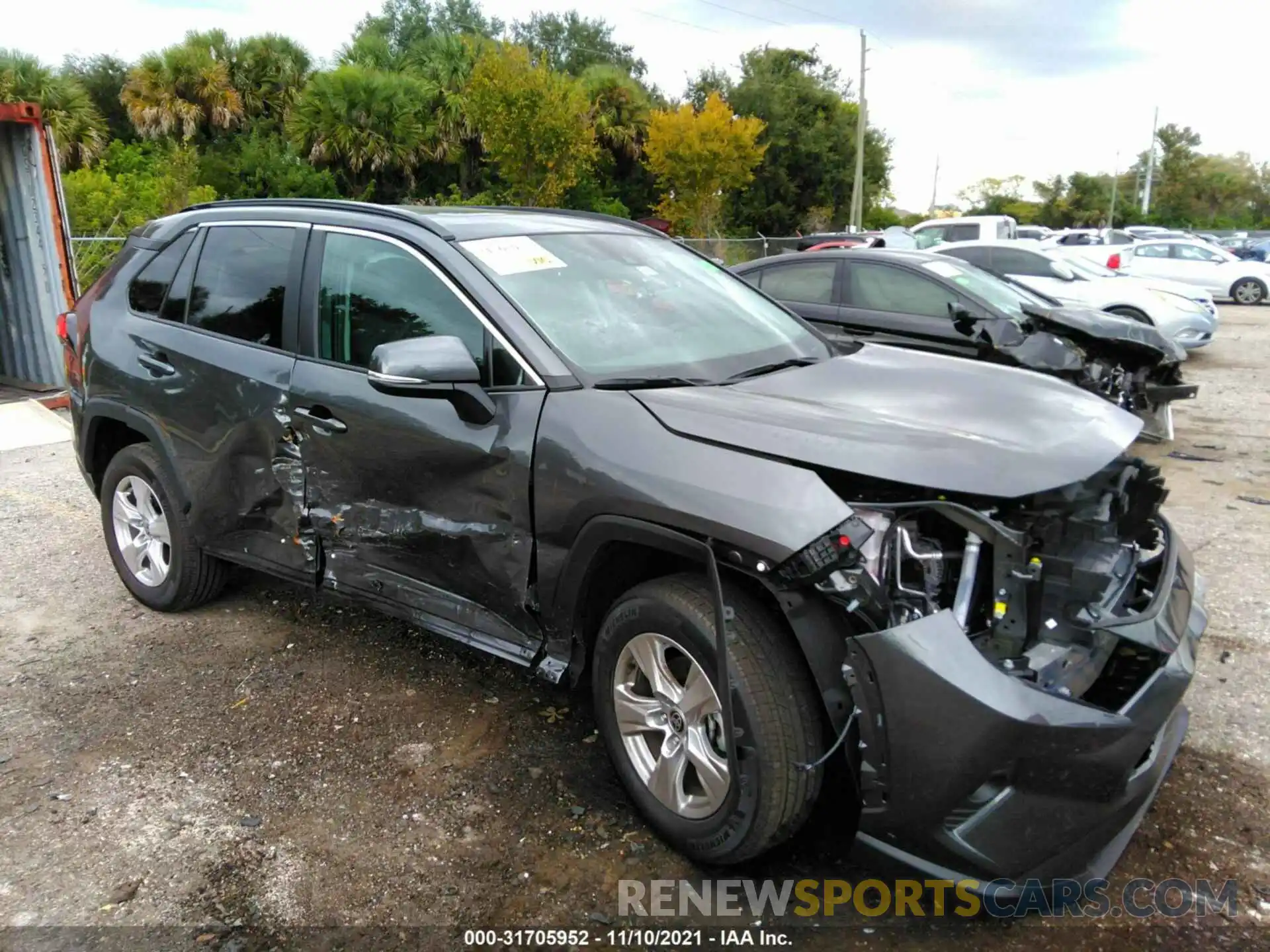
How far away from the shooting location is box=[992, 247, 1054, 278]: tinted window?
11.8m

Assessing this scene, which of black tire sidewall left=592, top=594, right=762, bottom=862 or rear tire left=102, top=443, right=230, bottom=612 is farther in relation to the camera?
rear tire left=102, top=443, right=230, bottom=612

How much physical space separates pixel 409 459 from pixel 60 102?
2520cm

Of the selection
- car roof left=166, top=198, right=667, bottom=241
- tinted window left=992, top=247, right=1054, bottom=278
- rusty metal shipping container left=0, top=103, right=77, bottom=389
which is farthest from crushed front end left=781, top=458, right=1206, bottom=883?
tinted window left=992, top=247, right=1054, bottom=278

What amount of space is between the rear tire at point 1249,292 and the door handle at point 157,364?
2246 centimetres

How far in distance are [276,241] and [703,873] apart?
2.88 m

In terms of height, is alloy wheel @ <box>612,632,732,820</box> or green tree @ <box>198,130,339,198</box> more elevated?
green tree @ <box>198,130,339,198</box>

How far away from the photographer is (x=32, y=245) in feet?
31.4

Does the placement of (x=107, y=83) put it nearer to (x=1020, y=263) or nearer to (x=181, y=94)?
(x=181, y=94)

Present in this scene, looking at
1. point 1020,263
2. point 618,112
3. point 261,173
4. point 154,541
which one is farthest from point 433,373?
point 618,112

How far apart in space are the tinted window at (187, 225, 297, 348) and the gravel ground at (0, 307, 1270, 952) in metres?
1.41

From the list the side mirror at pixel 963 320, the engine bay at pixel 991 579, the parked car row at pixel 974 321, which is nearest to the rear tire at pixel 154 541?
the engine bay at pixel 991 579

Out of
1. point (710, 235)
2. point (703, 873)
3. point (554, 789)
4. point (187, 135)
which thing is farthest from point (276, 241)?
point (710, 235)

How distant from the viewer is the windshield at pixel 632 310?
10.1 feet

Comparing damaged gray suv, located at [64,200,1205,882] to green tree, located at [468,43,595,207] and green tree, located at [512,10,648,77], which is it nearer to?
green tree, located at [468,43,595,207]
